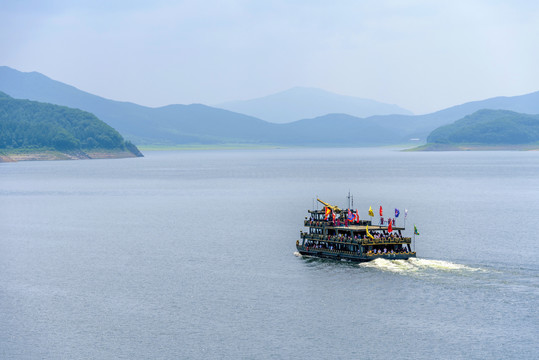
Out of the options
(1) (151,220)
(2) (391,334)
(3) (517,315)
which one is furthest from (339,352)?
(1) (151,220)

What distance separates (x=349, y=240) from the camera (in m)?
103

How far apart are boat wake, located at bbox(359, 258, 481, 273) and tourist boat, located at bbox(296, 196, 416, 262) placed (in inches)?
42.9

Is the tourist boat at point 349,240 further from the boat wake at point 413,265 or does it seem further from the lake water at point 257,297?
the lake water at point 257,297

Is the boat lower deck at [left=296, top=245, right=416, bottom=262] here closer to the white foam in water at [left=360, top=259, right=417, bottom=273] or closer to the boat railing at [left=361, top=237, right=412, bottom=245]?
the white foam in water at [left=360, top=259, right=417, bottom=273]

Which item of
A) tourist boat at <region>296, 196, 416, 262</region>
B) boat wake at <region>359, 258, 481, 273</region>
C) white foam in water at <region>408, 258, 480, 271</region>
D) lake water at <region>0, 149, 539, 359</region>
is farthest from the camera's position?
tourist boat at <region>296, 196, 416, 262</region>

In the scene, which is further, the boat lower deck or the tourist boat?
the tourist boat

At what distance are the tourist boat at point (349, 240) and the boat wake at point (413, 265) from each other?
1090 mm

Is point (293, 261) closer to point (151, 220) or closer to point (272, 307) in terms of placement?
point (272, 307)

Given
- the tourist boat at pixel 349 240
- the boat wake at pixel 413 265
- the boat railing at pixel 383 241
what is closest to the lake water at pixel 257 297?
the boat wake at pixel 413 265

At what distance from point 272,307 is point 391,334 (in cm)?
1444

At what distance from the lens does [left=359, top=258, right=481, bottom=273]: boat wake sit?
9475cm

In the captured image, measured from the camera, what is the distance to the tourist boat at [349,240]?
100 meters

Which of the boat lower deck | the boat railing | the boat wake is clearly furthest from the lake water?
the boat railing

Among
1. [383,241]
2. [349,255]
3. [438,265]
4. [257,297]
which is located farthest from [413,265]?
[257,297]
